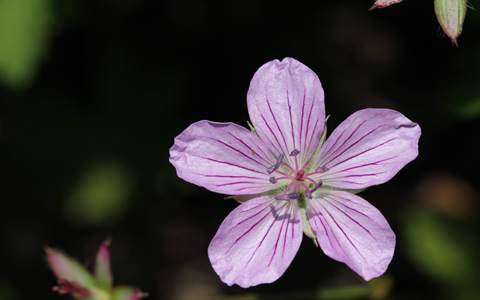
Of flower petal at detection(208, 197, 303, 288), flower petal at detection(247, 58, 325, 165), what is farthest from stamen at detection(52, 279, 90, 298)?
flower petal at detection(247, 58, 325, 165)

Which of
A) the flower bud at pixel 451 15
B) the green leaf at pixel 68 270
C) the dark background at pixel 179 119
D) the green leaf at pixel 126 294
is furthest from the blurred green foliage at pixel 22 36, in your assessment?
the flower bud at pixel 451 15

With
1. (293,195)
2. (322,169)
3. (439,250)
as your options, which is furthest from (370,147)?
(439,250)

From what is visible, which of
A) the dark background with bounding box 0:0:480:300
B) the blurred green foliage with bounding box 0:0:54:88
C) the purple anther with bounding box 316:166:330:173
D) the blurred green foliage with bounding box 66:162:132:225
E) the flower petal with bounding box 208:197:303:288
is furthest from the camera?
the blurred green foliage with bounding box 66:162:132:225

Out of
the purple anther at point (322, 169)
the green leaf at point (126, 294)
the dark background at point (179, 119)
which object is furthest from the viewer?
the dark background at point (179, 119)

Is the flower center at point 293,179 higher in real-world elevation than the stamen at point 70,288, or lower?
higher

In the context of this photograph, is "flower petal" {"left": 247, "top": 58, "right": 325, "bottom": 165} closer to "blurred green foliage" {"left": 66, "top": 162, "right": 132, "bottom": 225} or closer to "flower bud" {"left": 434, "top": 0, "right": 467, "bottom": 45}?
"flower bud" {"left": 434, "top": 0, "right": 467, "bottom": 45}

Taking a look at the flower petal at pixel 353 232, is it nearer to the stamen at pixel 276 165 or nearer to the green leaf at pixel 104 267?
the stamen at pixel 276 165
